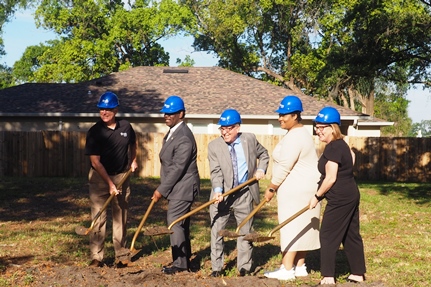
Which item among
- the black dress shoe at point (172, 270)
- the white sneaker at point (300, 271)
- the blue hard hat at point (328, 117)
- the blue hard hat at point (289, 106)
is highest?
the blue hard hat at point (289, 106)

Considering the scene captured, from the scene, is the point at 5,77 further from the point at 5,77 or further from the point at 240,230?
the point at 240,230

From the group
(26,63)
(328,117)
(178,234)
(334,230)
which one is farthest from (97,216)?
(26,63)

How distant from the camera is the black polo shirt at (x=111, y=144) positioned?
9.43 metres

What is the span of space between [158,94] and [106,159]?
2534 cm

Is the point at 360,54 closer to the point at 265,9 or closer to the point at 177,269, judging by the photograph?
the point at 177,269

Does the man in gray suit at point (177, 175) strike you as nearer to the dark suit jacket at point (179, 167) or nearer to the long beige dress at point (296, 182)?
the dark suit jacket at point (179, 167)

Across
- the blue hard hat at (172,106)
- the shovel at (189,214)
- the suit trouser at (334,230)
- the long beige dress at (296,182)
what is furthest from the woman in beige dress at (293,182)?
the blue hard hat at (172,106)

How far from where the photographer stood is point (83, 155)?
28047 mm

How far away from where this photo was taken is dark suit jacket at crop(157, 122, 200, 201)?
29.0 feet

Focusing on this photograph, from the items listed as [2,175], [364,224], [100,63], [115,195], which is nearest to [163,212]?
[364,224]

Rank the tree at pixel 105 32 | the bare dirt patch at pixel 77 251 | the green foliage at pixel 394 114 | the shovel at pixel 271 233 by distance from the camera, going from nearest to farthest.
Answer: the bare dirt patch at pixel 77 251 < the shovel at pixel 271 233 < the tree at pixel 105 32 < the green foliage at pixel 394 114

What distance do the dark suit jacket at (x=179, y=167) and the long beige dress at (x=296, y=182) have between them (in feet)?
3.32

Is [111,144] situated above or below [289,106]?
below

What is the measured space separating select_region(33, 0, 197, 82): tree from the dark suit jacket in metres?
46.4
